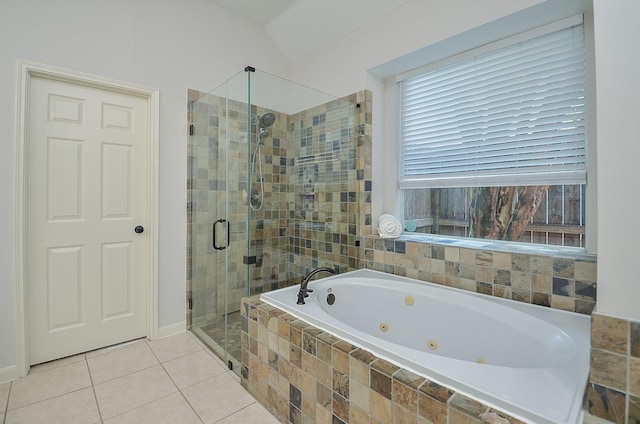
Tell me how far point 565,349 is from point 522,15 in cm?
179

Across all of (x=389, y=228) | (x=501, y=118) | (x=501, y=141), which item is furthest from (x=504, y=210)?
(x=389, y=228)

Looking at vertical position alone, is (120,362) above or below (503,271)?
below

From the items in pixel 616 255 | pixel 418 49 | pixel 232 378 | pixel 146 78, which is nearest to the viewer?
pixel 616 255

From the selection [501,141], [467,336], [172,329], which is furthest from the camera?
[172,329]

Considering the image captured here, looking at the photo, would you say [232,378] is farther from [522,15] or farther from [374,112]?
[522,15]

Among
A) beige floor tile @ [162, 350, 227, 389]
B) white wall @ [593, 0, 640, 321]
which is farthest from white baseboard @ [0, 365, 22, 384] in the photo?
white wall @ [593, 0, 640, 321]

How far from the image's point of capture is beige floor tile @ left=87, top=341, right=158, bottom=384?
1977 mm

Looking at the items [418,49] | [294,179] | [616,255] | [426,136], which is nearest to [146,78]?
[294,179]

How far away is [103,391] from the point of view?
1798 mm

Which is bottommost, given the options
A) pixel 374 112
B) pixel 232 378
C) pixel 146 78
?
pixel 232 378

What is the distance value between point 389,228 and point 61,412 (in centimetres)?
227

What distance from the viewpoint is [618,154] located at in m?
0.96

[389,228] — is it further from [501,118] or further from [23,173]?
[23,173]

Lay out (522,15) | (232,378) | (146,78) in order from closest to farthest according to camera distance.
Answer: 1. (522,15)
2. (232,378)
3. (146,78)
